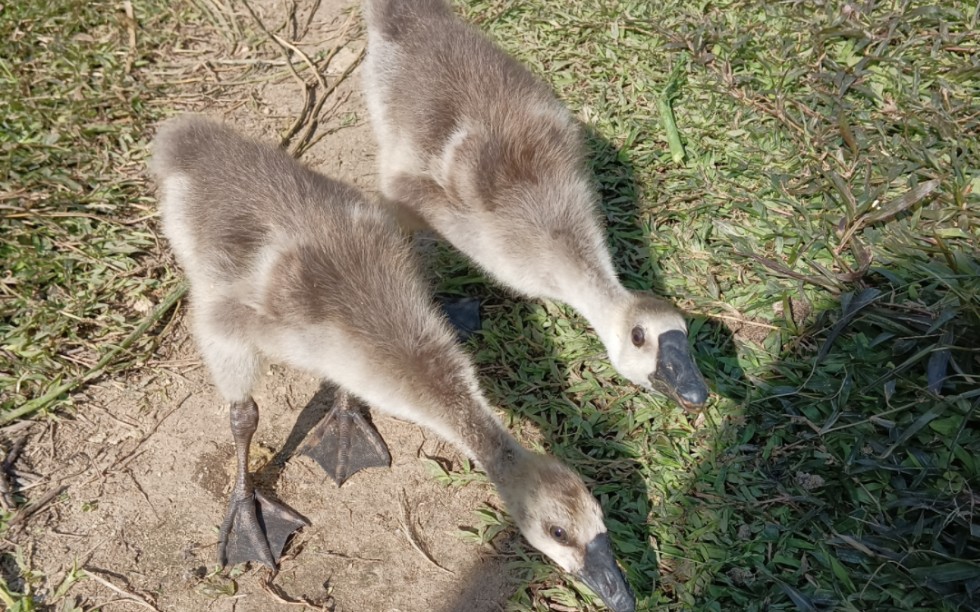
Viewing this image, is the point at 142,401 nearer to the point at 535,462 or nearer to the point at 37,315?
Answer: the point at 37,315

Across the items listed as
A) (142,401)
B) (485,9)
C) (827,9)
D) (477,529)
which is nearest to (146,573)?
(142,401)

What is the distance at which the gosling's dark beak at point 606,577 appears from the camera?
2.59 m

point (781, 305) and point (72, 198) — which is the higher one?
point (781, 305)

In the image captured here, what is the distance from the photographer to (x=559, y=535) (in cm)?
267

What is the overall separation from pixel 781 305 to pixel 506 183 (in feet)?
4.47

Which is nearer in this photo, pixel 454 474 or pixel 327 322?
pixel 327 322

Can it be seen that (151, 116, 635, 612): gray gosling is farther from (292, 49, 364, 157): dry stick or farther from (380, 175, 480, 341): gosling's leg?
(292, 49, 364, 157): dry stick

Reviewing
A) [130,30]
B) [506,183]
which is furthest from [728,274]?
[130,30]

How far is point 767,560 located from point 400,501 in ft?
4.83

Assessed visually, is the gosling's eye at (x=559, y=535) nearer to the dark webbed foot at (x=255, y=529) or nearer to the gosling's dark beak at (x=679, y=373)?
the gosling's dark beak at (x=679, y=373)

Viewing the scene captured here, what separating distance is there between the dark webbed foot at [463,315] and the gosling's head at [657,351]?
784 millimetres

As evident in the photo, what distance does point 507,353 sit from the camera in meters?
3.72

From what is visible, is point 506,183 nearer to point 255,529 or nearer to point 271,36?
point 255,529

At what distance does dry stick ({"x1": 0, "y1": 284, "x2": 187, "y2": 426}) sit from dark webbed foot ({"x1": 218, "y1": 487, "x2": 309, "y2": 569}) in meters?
0.99
